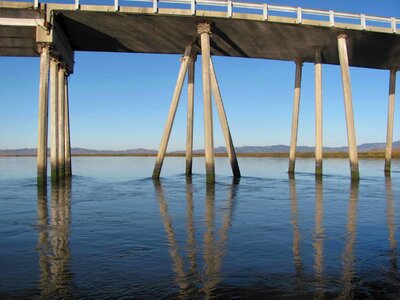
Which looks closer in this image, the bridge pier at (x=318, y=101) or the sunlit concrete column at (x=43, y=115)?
Answer: the sunlit concrete column at (x=43, y=115)

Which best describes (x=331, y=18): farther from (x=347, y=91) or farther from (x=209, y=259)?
(x=209, y=259)

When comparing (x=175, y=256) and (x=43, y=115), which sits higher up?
(x=43, y=115)

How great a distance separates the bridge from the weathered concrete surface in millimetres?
64

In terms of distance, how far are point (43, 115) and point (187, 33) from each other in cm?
1185

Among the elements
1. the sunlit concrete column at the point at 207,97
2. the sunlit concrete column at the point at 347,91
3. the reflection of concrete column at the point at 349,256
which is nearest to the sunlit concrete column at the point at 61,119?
the sunlit concrete column at the point at 207,97

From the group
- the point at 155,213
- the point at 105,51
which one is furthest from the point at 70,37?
the point at 155,213

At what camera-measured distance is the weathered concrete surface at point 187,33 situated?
24516mm

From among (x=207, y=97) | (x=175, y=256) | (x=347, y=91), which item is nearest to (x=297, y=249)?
(x=175, y=256)

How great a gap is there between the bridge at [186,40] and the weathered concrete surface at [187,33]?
0.21 ft

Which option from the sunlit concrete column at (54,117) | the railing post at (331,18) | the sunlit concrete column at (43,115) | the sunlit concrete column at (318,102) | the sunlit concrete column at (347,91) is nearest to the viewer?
the sunlit concrete column at (43,115)

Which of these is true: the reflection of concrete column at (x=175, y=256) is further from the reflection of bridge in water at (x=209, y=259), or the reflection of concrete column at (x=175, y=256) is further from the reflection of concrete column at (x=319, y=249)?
the reflection of concrete column at (x=319, y=249)

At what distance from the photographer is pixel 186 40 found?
96.3 feet

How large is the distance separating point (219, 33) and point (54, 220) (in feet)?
65.5

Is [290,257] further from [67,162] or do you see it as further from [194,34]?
[67,162]
